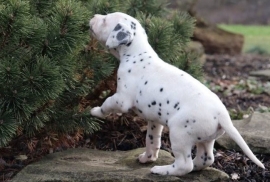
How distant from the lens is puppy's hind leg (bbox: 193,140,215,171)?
330 cm

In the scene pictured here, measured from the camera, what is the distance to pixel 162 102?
3.21 metres

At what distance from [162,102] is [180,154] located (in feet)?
0.94

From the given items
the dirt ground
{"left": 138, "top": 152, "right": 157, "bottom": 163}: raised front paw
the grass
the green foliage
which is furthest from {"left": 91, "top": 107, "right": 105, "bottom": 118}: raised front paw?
the grass

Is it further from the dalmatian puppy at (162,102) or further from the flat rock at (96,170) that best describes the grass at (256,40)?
the dalmatian puppy at (162,102)

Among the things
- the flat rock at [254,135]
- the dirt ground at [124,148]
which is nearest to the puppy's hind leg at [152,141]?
the dirt ground at [124,148]

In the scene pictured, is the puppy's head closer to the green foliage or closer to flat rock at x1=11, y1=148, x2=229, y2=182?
the green foliage

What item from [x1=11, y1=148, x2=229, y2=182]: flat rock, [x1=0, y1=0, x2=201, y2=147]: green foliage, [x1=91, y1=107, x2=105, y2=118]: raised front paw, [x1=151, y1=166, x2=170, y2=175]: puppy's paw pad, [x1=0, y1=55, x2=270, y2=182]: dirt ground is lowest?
[x1=0, y1=55, x2=270, y2=182]: dirt ground

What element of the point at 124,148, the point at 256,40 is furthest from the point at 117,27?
the point at 256,40

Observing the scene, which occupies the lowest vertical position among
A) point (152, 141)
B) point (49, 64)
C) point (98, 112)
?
point (152, 141)

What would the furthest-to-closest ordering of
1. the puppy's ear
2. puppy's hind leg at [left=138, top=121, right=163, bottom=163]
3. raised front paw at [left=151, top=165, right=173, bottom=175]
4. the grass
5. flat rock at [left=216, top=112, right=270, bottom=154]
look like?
the grass < flat rock at [left=216, top=112, right=270, bottom=154] < puppy's hind leg at [left=138, top=121, right=163, bottom=163] < the puppy's ear < raised front paw at [left=151, top=165, right=173, bottom=175]

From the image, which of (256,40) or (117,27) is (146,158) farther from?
(256,40)

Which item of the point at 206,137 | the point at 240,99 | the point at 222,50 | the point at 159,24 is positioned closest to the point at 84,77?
the point at 159,24

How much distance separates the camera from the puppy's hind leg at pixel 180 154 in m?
3.11

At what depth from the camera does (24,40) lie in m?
3.52
